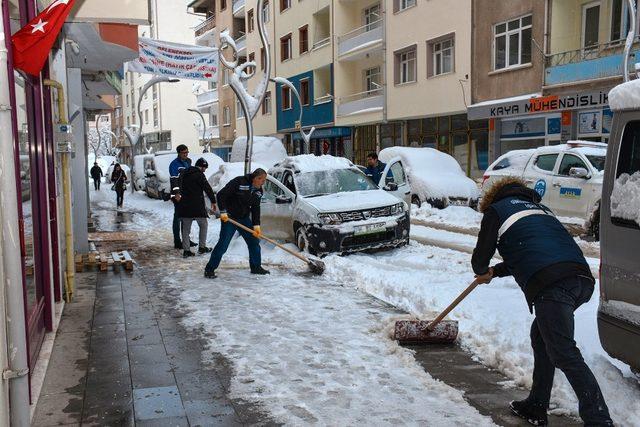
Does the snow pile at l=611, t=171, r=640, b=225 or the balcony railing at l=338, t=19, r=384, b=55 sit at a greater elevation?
the balcony railing at l=338, t=19, r=384, b=55

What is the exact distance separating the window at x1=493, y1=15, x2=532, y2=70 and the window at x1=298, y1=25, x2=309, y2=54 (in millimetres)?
15880

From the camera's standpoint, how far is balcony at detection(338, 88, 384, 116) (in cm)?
2734

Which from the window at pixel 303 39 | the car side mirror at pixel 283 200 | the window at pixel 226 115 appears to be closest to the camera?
the car side mirror at pixel 283 200

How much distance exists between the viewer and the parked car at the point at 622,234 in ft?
12.8

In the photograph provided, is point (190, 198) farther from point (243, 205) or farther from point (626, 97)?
point (626, 97)

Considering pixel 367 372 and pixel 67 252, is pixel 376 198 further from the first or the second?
pixel 367 372

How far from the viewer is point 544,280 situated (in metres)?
3.65

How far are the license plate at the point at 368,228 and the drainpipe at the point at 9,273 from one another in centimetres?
697

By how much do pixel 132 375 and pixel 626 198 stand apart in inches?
147

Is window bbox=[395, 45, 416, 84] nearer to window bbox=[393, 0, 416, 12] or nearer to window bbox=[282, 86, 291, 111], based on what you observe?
window bbox=[393, 0, 416, 12]

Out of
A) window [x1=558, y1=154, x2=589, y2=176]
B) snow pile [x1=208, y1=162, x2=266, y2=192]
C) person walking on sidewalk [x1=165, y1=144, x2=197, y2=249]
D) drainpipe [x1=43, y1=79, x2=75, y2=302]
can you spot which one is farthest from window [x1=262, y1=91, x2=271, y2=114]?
drainpipe [x1=43, y1=79, x2=75, y2=302]

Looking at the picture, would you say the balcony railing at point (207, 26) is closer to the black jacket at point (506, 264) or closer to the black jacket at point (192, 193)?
the black jacket at point (192, 193)

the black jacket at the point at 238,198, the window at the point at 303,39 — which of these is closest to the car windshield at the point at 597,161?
the black jacket at the point at 238,198

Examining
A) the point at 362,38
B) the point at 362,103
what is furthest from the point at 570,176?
the point at 362,38
